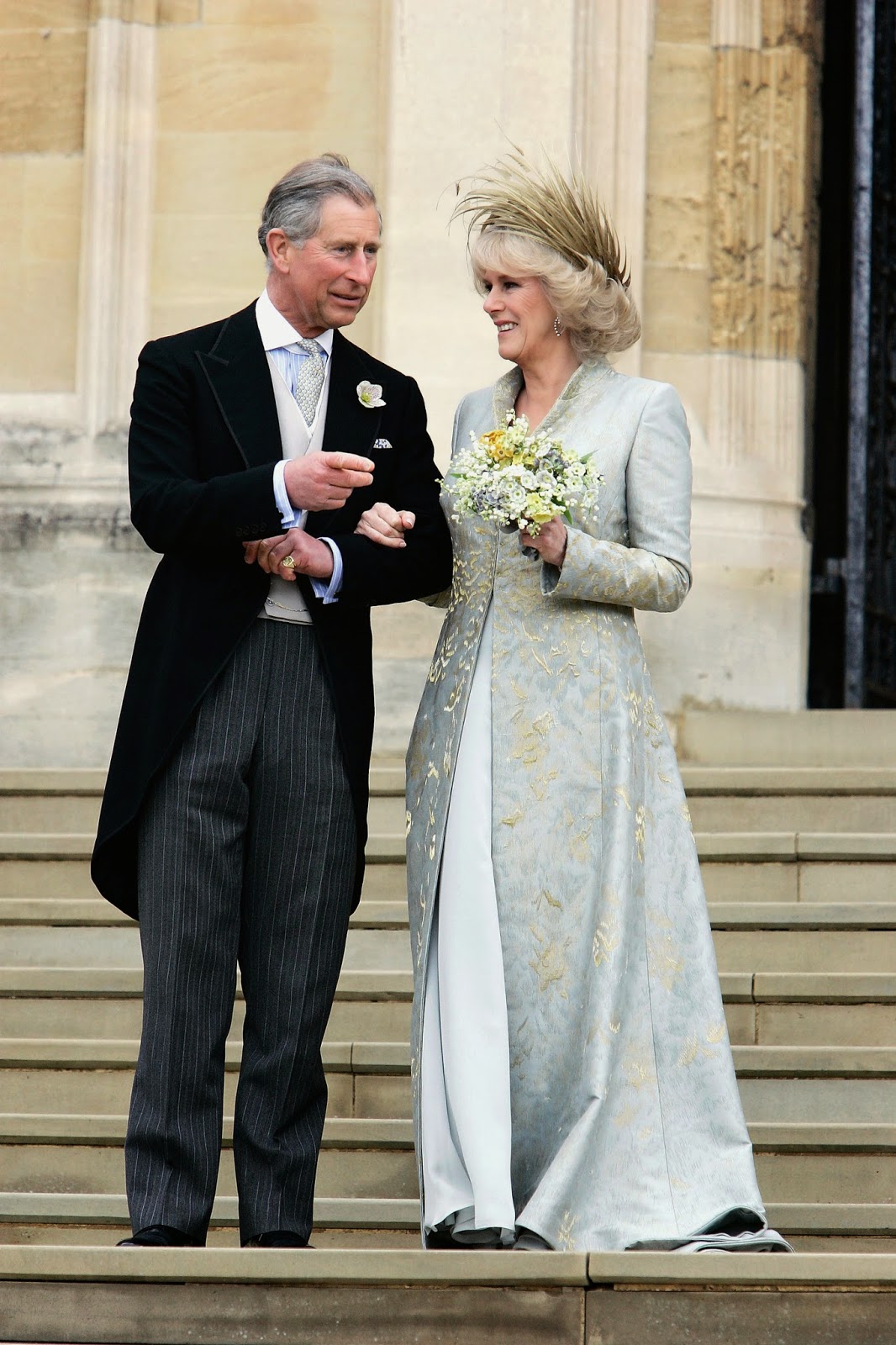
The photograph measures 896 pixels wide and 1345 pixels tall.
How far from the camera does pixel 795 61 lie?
8320mm

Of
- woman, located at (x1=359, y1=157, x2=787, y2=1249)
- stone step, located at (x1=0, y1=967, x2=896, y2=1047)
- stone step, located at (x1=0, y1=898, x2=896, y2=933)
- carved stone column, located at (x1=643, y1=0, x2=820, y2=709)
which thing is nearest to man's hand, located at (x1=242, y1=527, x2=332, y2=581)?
woman, located at (x1=359, y1=157, x2=787, y2=1249)

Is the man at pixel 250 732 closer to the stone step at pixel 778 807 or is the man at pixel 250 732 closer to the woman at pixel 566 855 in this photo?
the woman at pixel 566 855

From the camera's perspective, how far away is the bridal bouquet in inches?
145

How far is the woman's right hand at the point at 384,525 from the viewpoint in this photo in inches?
147

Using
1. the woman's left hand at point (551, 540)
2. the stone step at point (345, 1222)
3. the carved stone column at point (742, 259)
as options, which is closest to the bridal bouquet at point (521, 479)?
the woman's left hand at point (551, 540)

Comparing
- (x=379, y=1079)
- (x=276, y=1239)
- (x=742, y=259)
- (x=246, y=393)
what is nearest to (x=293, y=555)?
(x=246, y=393)

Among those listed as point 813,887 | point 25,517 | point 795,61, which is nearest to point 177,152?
point 25,517

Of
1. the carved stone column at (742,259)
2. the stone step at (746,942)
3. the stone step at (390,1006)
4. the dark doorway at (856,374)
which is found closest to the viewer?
the stone step at (390,1006)

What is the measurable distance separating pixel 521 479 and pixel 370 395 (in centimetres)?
38

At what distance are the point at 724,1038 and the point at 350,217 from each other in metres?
1.60

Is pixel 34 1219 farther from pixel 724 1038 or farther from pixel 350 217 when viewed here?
pixel 350 217

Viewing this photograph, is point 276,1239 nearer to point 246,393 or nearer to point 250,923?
point 250,923

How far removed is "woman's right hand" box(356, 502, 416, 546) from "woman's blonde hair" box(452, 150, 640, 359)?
53cm

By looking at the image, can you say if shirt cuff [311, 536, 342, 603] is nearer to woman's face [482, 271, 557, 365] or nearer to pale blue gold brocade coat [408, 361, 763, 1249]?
pale blue gold brocade coat [408, 361, 763, 1249]
